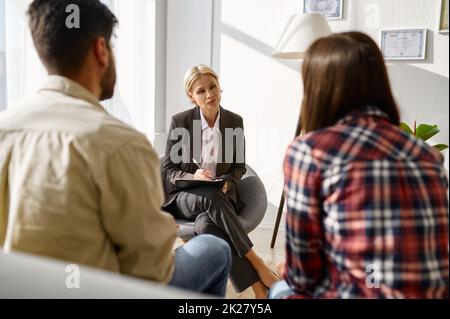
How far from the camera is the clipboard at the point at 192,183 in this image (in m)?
2.07

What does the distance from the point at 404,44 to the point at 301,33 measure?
0.66 meters

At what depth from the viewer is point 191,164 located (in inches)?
90.7

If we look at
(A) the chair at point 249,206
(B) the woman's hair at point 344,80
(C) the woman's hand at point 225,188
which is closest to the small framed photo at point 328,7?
(A) the chair at point 249,206

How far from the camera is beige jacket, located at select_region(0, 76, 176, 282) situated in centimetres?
85

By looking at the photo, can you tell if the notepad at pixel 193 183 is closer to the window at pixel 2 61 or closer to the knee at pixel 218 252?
the knee at pixel 218 252

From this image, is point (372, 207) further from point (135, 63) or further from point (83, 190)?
point (135, 63)

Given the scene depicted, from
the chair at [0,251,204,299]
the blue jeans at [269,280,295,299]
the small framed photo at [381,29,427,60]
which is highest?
the small framed photo at [381,29,427,60]

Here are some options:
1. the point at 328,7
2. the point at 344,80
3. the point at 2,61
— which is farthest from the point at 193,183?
the point at 328,7

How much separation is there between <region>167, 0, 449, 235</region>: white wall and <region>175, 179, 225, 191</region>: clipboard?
1.10 m

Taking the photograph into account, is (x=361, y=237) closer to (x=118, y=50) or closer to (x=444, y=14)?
(x=444, y=14)

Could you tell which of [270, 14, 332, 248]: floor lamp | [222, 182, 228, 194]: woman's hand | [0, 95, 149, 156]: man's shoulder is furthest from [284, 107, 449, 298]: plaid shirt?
[270, 14, 332, 248]: floor lamp

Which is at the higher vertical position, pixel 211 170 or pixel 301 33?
pixel 301 33

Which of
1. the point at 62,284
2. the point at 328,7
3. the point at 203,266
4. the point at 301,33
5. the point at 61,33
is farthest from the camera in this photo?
the point at 328,7

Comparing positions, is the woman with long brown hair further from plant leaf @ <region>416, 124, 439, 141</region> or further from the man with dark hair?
plant leaf @ <region>416, 124, 439, 141</region>
